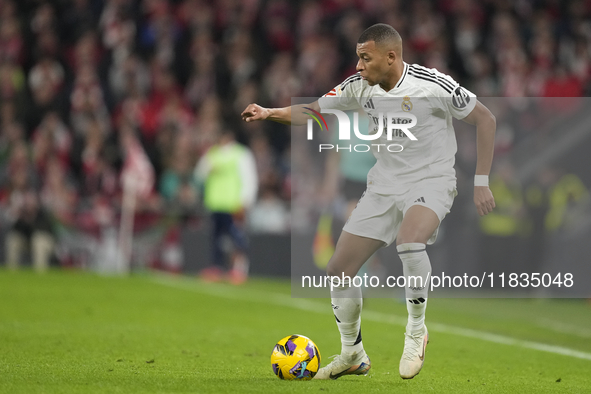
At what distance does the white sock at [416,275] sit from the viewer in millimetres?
5355

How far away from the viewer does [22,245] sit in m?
14.6

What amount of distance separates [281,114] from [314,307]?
5416 millimetres

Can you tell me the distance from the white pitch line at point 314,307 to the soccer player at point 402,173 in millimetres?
2427

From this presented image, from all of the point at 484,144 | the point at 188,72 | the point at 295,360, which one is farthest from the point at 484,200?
the point at 188,72

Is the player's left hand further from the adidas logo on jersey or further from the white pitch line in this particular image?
the white pitch line

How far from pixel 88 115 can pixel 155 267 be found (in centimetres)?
312

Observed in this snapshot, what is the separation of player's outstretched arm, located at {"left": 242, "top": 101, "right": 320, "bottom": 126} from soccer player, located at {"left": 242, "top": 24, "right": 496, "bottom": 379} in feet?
0.03

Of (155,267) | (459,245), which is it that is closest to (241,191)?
(155,267)

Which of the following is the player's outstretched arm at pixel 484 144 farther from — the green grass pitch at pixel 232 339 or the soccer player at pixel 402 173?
the green grass pitch at pixel 232 339

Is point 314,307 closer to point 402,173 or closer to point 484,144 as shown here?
point 402,173

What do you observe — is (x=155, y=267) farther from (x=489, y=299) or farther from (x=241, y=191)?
(x=489, y=299)

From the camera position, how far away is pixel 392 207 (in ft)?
18.4

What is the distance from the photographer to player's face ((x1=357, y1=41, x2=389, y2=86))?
17.9 ft

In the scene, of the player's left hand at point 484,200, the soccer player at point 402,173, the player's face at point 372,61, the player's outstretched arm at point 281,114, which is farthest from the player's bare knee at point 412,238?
the player's outstretched arm at point 281,114
